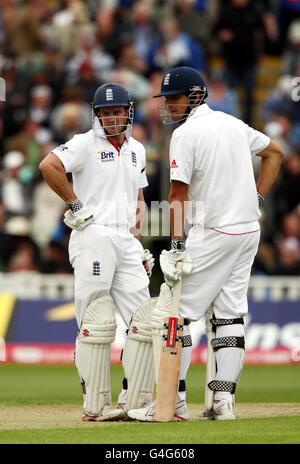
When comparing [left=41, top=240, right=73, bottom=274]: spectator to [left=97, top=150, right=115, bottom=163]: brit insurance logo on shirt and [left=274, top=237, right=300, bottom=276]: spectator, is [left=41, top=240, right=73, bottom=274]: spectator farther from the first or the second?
[left=97, top=150, right=115, bottom=163]: brit insurance logo on shirt

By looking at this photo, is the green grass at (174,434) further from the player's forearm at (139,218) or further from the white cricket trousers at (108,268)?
the player's forearm at (139,218)

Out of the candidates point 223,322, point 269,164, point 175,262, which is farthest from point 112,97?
point 223,322

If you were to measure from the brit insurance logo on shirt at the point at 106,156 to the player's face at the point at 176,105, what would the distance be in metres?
0.60

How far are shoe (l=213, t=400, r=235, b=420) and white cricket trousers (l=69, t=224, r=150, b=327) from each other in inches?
42.0

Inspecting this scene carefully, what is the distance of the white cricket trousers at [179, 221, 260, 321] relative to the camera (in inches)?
319

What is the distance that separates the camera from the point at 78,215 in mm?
8422

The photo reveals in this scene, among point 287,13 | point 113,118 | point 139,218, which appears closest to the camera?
point 113,118

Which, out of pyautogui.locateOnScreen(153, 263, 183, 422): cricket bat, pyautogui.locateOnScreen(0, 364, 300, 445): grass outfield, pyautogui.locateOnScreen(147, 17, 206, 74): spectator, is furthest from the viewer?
pyautogui.locateOnScreen(147, 17, 206, 74): spectator

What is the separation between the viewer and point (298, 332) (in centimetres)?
1475

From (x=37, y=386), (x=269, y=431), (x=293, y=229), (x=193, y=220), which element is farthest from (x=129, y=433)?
(x=293, y=229)

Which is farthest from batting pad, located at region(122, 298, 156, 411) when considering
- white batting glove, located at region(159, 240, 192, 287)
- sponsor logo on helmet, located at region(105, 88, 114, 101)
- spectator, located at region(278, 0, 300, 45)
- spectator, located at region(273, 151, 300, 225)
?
spectator, located at region(278, 0, 300, 45)

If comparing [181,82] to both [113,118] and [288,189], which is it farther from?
[288,189]

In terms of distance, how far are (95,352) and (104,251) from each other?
0.78m

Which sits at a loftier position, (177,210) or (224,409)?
(177,210)
